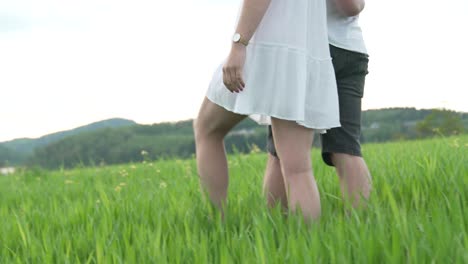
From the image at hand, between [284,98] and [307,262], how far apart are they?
693 mm

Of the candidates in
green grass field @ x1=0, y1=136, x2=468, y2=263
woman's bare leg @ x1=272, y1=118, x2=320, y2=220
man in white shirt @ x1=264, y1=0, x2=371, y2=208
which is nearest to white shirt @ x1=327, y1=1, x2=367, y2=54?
man in white shirt @ x1=264, y1=0, x2=371, y2=208

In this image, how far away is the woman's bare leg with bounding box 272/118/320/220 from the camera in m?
2.12

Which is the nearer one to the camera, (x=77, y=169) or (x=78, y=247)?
(x=78, y=247)

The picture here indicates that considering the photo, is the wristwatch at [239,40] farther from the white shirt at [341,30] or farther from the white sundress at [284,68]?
the white shirt at [341,30]

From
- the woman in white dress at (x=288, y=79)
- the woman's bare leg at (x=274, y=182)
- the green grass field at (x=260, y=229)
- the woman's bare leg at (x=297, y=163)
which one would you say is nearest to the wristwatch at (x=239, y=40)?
the woman in white dress at (x=288, y=79)

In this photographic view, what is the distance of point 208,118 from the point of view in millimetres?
2361

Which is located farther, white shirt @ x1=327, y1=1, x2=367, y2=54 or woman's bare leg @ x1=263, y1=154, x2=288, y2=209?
woman's bare leg @ x1=263, y1=154, x2=288, y2=209

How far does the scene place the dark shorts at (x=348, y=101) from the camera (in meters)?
2.37

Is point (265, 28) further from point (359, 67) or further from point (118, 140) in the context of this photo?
point (118, 140)

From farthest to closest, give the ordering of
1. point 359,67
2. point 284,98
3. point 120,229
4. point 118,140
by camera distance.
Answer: point 118,140
point 120,229
point 359,67
point 284,98

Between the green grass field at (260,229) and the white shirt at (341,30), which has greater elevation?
the white shirt at (341,30)

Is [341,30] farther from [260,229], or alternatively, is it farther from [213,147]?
[260,229]

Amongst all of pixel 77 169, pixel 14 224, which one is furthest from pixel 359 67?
pixel 77 169

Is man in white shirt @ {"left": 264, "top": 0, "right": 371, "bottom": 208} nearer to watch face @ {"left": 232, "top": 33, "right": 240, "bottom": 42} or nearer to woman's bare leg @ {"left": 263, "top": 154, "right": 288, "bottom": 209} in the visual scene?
woman's bare leg @ {"left": 263, "top": 154, "right": 288, "bottom": 209}
